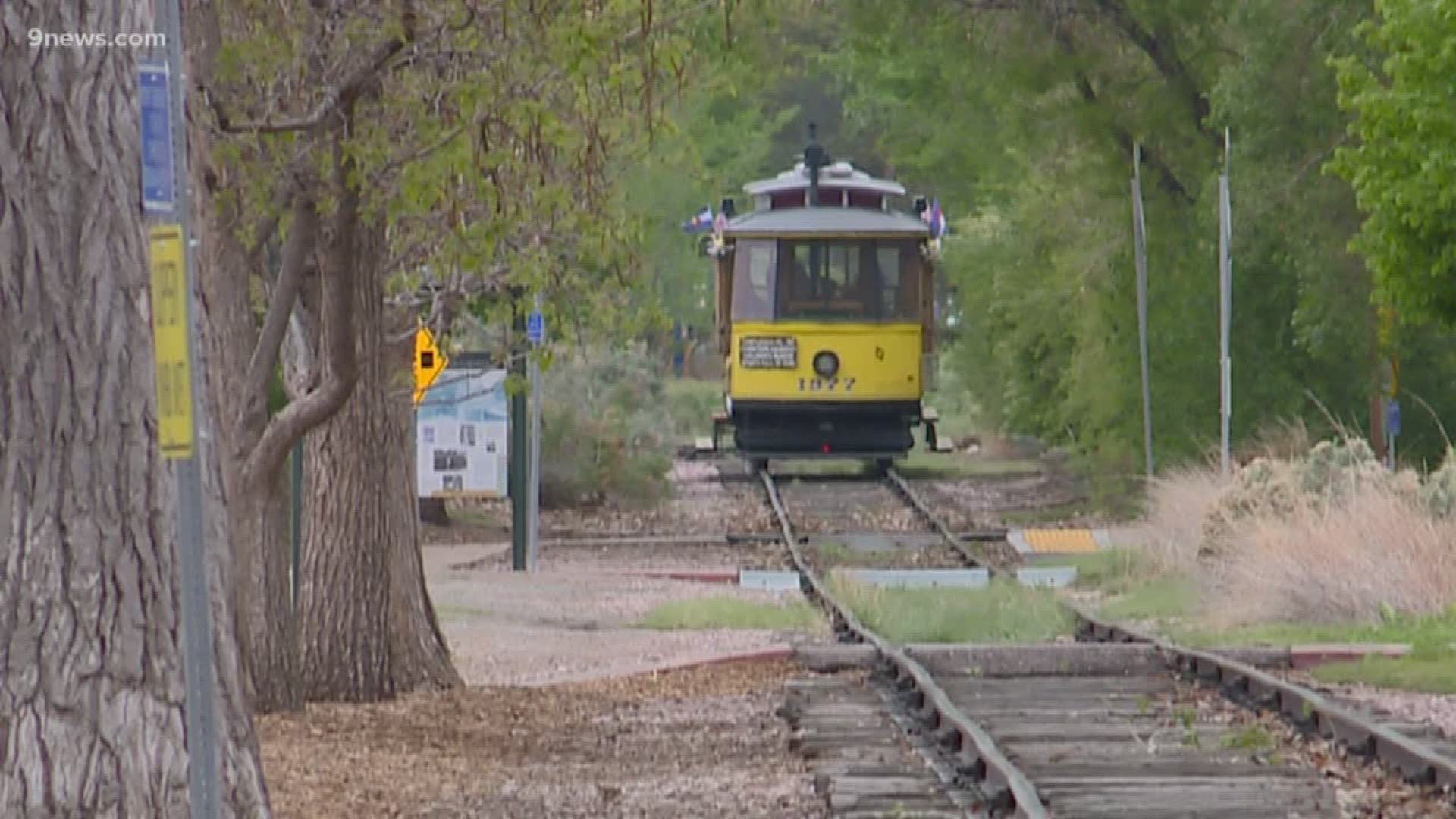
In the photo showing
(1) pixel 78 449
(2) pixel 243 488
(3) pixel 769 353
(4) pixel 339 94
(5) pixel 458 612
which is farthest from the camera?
(3) pixel 769 353

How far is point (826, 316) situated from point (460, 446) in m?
8.12

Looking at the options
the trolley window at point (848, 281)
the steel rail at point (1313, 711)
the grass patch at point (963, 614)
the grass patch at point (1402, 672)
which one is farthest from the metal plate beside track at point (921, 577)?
the trolley window at point (848, 281)

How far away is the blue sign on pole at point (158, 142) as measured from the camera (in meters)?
5.67

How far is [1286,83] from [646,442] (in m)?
12.3

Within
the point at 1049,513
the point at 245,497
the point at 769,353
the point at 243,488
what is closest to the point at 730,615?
the point at 245,497

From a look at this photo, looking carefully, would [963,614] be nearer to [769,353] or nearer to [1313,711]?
[1313,711]

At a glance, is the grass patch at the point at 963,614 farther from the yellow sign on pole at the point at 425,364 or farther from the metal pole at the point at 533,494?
the metal pole at the point at 533,494

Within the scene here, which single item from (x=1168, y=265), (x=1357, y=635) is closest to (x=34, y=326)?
(x=1357, y=635)

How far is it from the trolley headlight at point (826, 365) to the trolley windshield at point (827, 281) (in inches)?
22.0

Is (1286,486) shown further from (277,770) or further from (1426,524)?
(277,770)

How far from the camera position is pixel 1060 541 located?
31031 mm

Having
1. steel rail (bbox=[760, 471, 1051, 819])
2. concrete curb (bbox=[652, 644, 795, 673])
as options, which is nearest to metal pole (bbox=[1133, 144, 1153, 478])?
steel rail (bbox=[760, 471, 1051, 819])

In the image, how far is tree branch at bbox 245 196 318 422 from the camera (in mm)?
12148

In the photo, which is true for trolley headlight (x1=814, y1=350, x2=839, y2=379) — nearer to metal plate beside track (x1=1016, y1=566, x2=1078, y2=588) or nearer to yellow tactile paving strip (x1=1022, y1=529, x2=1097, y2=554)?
yellow tactile paving strip (x1=1022, y1=529, x2=1097, y2=554)
